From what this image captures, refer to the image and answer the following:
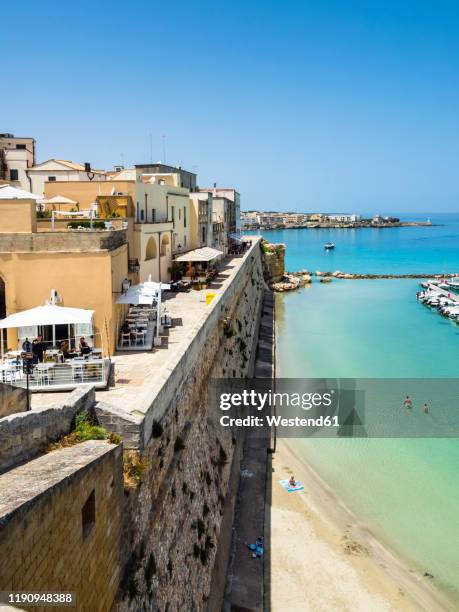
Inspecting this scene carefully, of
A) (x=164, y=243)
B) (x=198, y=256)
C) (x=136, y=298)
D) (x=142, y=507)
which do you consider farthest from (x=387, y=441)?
(x=142, y=507)

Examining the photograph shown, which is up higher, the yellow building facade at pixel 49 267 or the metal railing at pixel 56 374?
the yellow building facade at pixel 49 267

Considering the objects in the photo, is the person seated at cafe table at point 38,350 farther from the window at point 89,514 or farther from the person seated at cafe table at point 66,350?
the window at point 89,514

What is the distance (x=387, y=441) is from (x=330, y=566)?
310 inches

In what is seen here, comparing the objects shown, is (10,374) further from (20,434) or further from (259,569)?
(259,569)

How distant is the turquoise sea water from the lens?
15.4 metres

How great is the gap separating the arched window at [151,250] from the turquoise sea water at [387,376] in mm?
9319

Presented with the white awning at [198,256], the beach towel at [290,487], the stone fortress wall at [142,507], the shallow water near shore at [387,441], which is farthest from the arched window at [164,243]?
the beach towel at [290,487]

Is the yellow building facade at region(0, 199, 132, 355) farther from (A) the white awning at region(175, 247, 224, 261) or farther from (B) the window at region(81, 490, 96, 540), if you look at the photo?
(A) the white awning at region(175, 247, 224, 261)

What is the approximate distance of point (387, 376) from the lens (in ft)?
94.2

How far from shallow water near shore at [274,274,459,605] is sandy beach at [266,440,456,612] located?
21.2 inches

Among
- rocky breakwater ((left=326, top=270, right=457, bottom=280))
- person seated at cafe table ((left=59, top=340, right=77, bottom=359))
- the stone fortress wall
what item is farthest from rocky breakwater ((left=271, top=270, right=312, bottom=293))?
person seated at cafe table ((left=59, top=340, right=77, bottom=359))

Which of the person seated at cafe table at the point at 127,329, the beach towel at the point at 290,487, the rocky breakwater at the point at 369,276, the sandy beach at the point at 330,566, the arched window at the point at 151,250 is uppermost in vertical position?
the arched window at the point at 151,250

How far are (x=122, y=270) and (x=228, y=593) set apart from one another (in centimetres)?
895

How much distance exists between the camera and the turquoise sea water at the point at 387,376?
15.4 m
